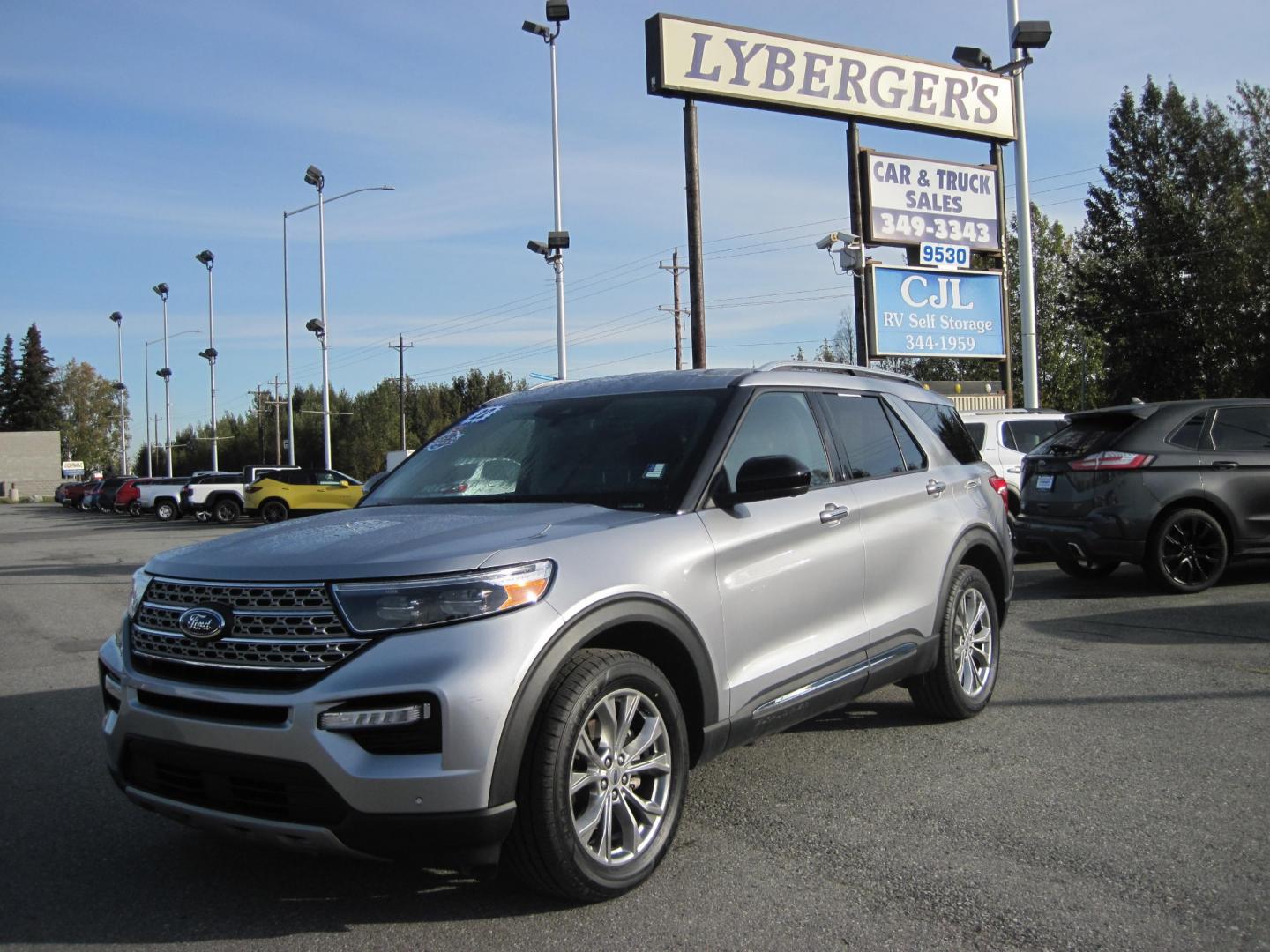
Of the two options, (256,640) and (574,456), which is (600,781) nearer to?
(256,640)

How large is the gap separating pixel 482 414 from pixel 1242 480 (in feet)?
25.2

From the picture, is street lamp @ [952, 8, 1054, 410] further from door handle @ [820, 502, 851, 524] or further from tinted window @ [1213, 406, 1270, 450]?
door handle @ [820, 502, 851, 524]

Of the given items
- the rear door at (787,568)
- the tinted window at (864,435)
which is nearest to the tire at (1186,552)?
the tinted window at (864,435)

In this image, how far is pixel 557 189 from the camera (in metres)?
30.0

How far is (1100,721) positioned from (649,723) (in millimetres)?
3024

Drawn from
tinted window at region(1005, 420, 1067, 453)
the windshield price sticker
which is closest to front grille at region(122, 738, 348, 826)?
tinted window at region(1005, 420, 1067, 453)

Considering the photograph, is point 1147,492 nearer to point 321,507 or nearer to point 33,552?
point 33,552

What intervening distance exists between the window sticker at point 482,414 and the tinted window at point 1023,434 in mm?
10971

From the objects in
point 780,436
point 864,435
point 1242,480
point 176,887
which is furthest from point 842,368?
point 1242,480

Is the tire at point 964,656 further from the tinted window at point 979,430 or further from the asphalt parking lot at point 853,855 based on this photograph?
the tinted window at point 979,430

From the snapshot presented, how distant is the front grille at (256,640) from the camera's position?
3201 mm

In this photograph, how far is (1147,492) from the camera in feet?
31.6

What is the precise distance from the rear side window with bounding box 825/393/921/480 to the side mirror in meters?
1.09

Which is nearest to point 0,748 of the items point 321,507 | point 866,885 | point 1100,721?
point 866,885
